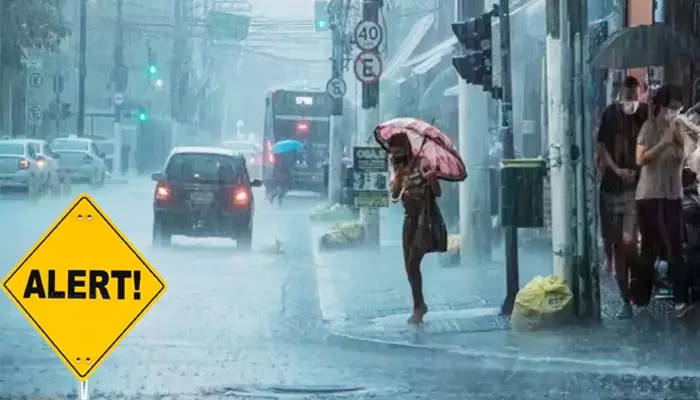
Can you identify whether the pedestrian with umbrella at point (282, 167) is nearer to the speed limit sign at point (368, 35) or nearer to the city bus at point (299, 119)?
the city bus at point (299, 119)

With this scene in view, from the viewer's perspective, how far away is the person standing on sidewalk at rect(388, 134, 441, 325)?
14.4 m

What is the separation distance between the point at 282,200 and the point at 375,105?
2210 cm

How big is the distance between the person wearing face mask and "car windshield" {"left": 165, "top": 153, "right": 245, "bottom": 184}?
12176 mm

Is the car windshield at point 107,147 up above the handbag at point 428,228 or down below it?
above

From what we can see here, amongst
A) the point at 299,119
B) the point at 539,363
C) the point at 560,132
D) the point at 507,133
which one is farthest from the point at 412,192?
the point at 299,119

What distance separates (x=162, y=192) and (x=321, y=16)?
15.3 m

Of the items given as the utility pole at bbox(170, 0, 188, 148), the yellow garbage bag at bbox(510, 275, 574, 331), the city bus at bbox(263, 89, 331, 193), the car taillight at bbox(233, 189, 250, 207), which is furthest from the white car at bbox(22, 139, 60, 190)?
the yellow garbage bag at bbox(510, 275, 574, 331)

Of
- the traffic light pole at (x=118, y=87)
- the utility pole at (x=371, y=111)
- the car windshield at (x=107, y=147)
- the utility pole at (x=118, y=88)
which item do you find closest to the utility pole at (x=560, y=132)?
the utility pole at (x=371, y=111)

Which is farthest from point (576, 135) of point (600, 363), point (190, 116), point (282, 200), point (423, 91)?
point (190, 116)

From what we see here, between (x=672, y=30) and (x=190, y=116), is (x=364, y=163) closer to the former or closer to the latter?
(x=672, y=30)

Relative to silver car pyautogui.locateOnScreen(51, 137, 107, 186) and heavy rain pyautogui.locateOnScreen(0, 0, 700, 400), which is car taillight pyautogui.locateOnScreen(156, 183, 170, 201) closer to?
heavy rain pyautogui.locateOnScreen(0, 0, 700, 400)

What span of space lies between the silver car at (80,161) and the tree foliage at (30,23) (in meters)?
3.67

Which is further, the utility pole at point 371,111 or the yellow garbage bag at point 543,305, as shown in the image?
the utility pole at point 371,111

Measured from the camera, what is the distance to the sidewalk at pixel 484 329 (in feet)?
38.9
